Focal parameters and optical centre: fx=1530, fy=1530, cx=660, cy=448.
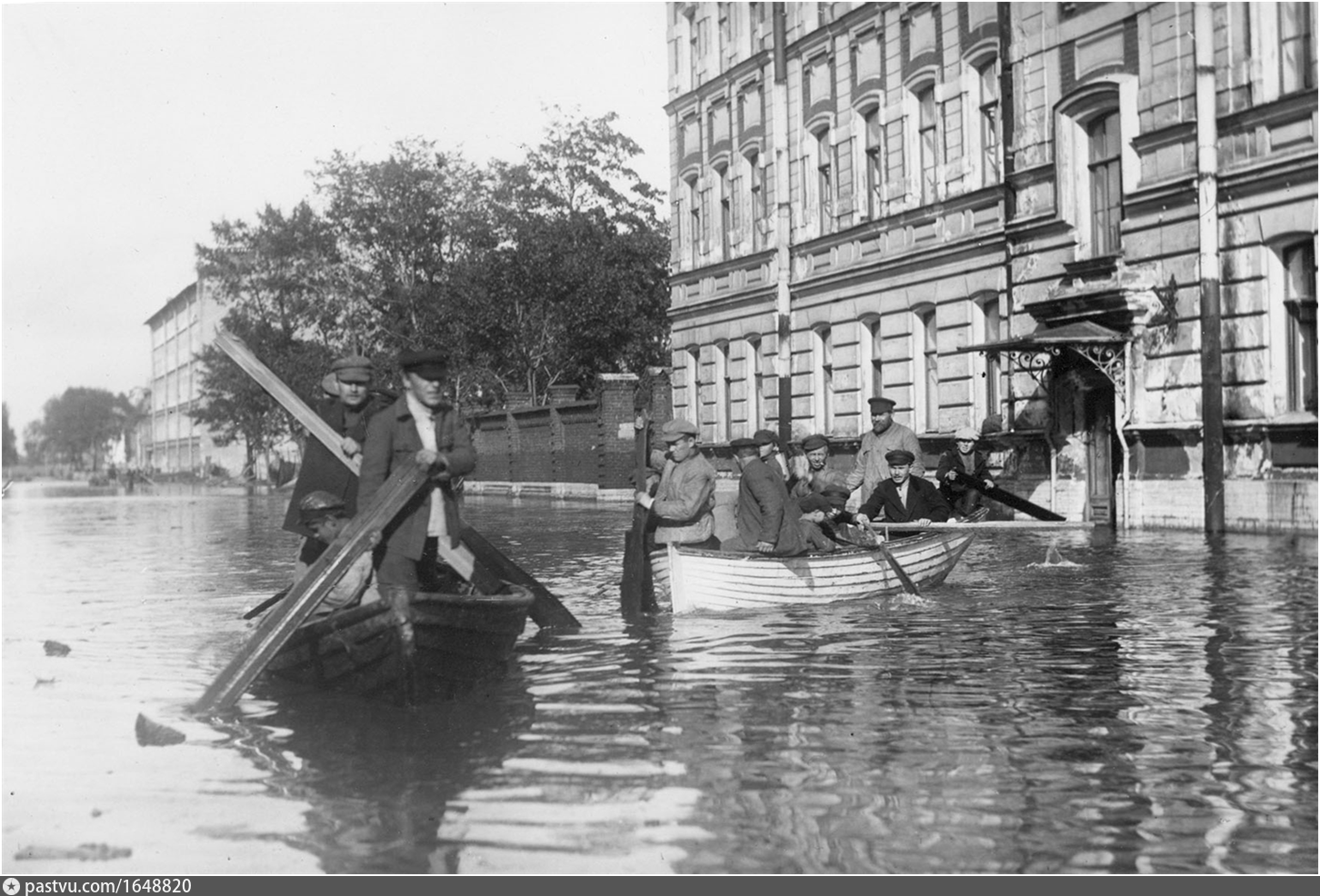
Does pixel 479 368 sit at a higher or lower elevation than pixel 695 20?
lower

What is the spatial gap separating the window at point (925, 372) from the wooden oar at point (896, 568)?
15.5 m

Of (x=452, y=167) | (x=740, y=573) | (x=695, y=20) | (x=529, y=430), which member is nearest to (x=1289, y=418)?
(x=740, y=573)

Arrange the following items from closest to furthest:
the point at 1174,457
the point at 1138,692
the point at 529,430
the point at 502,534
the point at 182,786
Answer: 1. the point at 182,786
2. the point at 1138,692
3. the point at 1174,457
4. the point at 502,534
5. the point at 529,430

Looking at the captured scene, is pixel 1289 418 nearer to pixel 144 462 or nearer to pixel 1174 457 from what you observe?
pixel 1174 457

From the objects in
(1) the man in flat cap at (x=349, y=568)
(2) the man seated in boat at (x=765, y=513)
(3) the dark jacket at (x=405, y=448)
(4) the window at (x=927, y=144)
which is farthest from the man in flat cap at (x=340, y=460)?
(4) the window at (x=927, y=144)

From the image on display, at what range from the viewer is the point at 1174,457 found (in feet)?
74.5

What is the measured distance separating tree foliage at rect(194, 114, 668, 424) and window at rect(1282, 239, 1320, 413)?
103ft

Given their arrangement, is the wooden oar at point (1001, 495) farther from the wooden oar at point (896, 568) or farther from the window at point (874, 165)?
the window at point (874, 165)

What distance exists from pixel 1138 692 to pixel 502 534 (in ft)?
62.0

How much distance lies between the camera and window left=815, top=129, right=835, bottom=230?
3316 centimetres

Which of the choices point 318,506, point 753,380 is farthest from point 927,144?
point 318,506

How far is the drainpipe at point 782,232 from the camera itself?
92.8ft

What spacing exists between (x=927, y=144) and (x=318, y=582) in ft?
75.9

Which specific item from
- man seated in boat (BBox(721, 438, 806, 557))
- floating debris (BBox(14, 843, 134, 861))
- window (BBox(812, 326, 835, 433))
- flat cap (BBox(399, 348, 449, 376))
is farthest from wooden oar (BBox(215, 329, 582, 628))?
window (BBox(812, 326, 835, 433))
